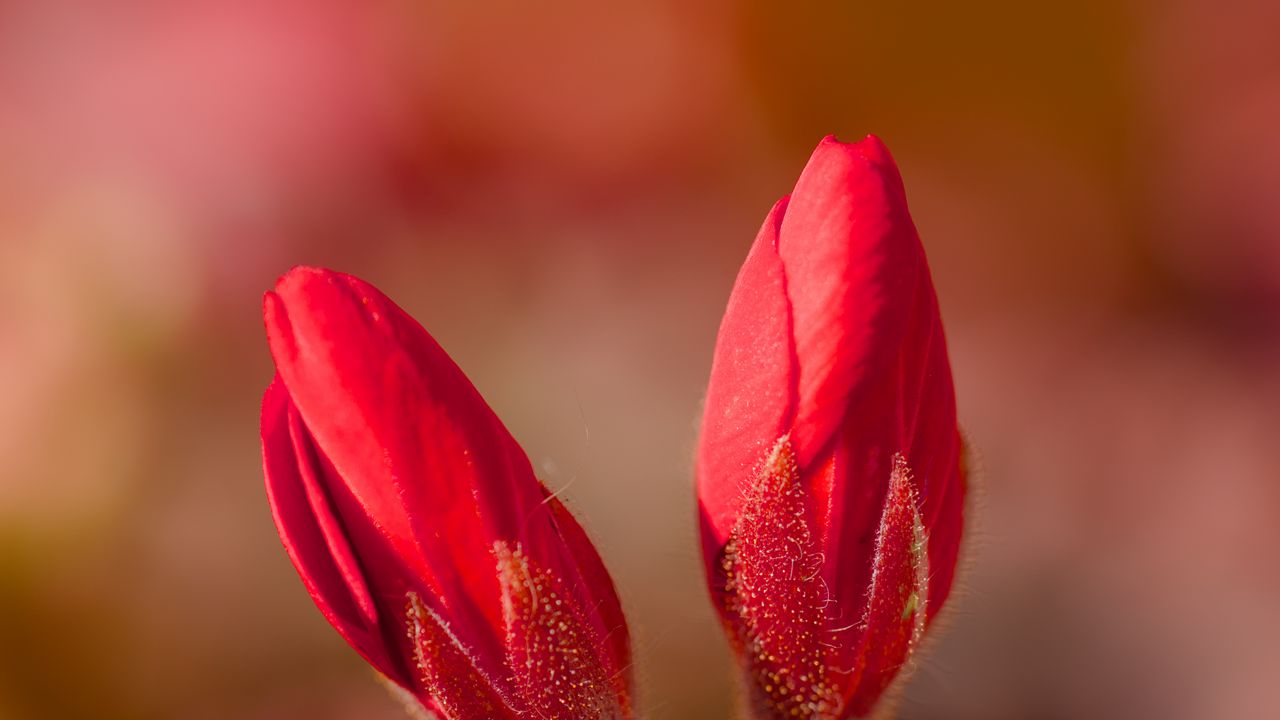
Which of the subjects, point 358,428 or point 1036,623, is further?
point 1036,623

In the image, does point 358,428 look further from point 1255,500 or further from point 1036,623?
point 1255,500

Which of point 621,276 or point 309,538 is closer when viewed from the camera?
point 309,538

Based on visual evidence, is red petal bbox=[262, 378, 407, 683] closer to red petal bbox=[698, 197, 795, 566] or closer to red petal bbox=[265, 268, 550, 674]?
red petal bbox=[265, 268, 550, 674]

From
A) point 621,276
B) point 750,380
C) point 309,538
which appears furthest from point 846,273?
point 621,276

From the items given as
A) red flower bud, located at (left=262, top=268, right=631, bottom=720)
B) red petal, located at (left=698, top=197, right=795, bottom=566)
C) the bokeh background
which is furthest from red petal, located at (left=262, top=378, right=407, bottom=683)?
the bokeh background

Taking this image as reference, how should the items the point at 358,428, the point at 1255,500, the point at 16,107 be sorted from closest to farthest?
the point at 358,428, the point at 16,107, the point at 1255,500

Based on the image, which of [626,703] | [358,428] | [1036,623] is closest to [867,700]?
[626,703]

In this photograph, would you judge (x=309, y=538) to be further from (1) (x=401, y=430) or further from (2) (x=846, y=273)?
(2) (x=846, y=273)
